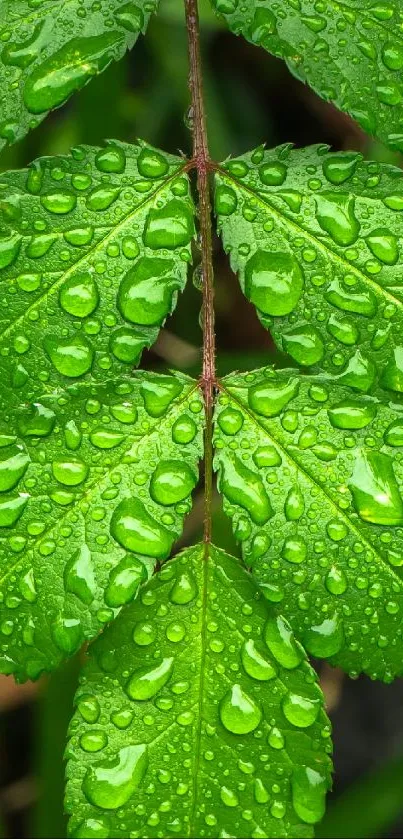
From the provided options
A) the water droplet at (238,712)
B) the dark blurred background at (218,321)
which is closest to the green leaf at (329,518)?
the water droplet at (238,712)

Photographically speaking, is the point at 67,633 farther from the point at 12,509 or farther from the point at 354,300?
the point at 354,300

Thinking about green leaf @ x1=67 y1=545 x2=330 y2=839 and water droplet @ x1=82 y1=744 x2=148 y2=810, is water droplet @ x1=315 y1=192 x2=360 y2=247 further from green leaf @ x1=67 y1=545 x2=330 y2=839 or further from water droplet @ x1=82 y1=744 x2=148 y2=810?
water droplet @ x1=82 y1=744 x2=148 y2=810

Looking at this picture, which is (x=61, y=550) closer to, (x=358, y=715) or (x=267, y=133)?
(x=358, y=715)

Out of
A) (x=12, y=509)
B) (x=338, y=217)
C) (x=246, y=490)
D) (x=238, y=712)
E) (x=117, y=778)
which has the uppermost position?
(x=338, y=217)

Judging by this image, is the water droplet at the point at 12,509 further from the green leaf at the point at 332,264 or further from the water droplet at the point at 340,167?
the water droplet at the point at 340,167

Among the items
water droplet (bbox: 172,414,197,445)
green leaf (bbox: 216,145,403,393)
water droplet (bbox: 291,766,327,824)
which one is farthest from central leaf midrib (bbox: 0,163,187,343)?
water droplet (bbox: 291,766,327,824)

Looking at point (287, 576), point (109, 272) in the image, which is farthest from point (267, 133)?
point (287, 576)

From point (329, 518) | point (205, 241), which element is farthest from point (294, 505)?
point (205, 241)
